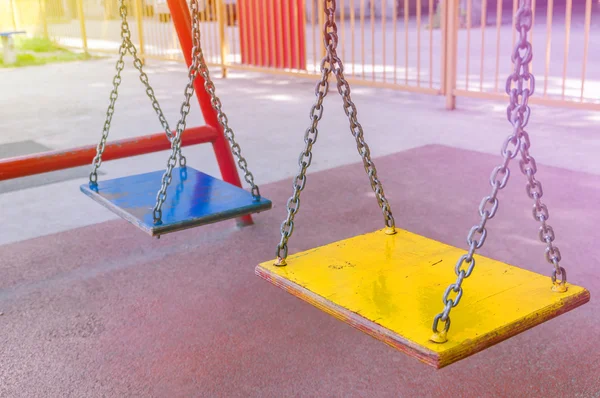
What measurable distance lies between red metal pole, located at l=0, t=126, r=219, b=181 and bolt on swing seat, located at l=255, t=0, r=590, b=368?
1.49 meters

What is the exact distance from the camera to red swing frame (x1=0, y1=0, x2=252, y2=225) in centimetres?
299

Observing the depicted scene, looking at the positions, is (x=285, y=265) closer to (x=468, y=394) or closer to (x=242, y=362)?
(x=242, y=362)

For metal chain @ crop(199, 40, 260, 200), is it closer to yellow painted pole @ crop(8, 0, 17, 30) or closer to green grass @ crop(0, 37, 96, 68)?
green grass @ crop(0, 37, 96, 68)

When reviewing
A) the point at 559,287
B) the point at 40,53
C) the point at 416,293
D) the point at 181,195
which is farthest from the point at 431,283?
the point at 40,53

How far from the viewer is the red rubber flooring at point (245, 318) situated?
6.79 feet

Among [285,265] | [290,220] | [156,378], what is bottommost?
[156,378]

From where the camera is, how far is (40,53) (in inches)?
542

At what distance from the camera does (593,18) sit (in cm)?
1385

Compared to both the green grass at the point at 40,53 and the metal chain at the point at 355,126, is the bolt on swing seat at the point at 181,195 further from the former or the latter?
the green grass at the point at 40,53

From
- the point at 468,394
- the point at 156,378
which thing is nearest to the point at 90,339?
the point at 156,378

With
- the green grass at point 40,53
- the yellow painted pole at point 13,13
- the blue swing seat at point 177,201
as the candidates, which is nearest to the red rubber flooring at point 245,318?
the blue swing seat at point 177,201

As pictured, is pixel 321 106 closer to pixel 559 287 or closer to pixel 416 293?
pixel 416 293

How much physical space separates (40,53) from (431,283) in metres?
13.5

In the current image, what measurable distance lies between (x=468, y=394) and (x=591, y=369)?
397 millimetres
